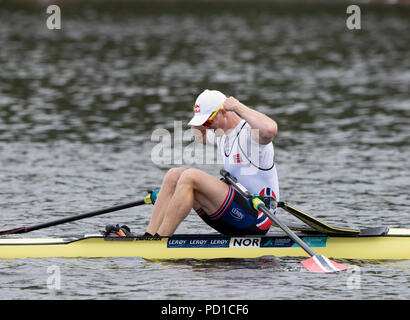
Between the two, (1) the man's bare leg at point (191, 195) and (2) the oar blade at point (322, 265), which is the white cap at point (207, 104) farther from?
(2) the oar blade at point (322, 265)

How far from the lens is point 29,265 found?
44.6ft

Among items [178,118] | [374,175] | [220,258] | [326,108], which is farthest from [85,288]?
[326,108]

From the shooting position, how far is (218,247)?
1375cm

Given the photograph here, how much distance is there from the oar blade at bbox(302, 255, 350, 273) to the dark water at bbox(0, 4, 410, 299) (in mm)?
160

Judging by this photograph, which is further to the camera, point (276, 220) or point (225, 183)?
point (225, 183)

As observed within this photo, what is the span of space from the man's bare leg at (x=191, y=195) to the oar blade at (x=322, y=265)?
5.24ft

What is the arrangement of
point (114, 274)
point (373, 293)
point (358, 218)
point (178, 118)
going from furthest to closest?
point (178, 118)
point (358, 218)
point (114, 274)
point (373, 293)

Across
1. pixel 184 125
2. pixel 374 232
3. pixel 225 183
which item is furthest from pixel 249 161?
pixel 184 125

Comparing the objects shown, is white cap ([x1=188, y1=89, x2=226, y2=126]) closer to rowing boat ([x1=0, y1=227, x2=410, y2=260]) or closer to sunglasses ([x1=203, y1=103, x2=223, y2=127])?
sunglasses ([x1=203, y1=103, x2=223, y2=127])

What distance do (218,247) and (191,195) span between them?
1.00 meters

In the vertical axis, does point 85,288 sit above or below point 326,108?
below

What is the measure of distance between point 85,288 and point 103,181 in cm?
→ 792

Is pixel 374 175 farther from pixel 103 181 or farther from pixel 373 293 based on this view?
pixel 373 293

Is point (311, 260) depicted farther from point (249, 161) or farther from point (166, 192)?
point (166, 192)
